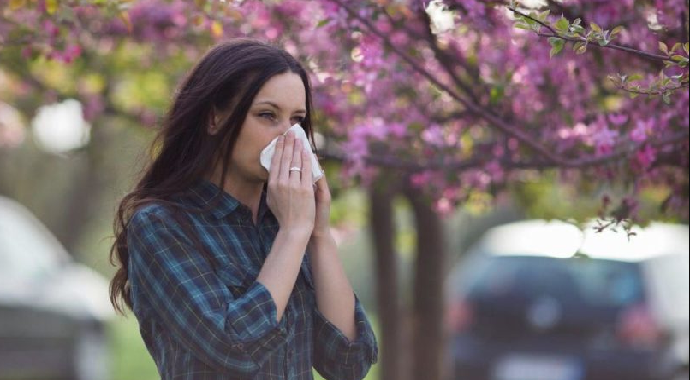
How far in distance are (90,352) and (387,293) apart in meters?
3.44

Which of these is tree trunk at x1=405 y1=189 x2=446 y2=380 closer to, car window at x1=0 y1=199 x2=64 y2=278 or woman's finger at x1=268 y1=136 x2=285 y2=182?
car window at x1=0 y1=199 x2=64 y2=278

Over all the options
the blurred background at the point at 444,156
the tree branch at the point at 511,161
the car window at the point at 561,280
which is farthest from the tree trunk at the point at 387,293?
the tree branch at the point at 511,161

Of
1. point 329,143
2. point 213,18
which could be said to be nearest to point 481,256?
point 329,143

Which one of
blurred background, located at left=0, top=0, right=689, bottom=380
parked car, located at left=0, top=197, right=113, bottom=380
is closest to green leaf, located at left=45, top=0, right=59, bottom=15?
blurred background, located at left=0, top=0, right=689, bottom=380

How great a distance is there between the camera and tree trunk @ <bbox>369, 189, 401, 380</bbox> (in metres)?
6.71

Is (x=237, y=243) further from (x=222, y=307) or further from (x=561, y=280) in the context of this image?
(x=561, y=280)

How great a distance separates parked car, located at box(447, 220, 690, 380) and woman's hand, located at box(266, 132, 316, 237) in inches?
192

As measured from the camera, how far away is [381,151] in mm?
4066

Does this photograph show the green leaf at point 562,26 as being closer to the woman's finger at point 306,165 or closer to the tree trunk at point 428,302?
the woman's finger at point 306,165

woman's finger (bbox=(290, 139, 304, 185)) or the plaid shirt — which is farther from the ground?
woman's finger (bbox=(290, 139, 304, 185))

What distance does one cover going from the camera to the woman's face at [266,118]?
8.64ft

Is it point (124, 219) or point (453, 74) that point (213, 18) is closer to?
point (453, 74)

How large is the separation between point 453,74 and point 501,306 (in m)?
4.62

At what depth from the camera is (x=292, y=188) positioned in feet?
8.43
